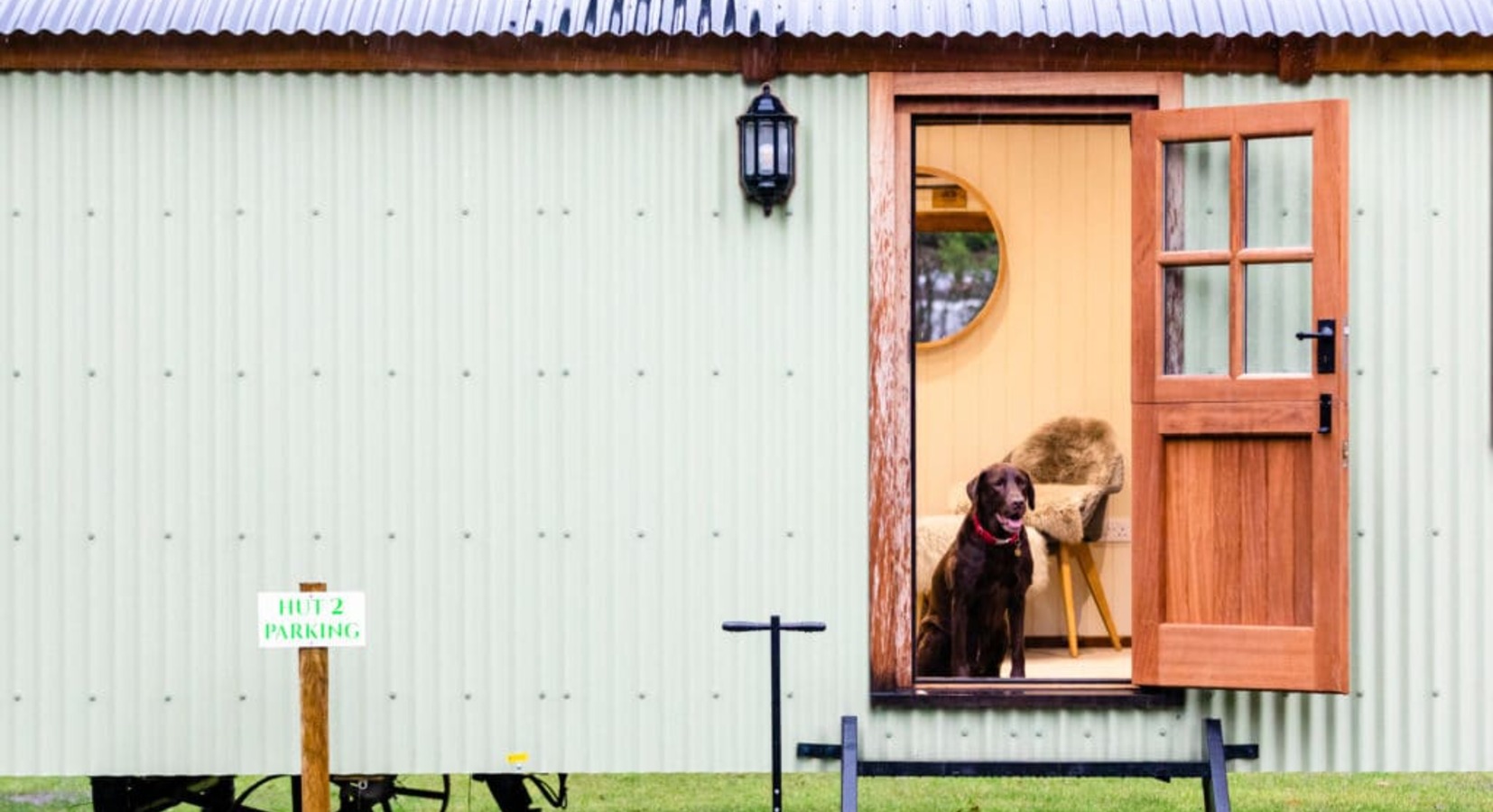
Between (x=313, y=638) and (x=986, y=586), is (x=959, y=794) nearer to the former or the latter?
(x=986, y=586)

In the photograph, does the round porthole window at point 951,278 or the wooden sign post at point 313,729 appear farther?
the round porthole window at point 951,278

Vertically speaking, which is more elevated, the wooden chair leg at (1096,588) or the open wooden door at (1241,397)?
the open wooden door at (1241,397)

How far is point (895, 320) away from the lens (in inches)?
215

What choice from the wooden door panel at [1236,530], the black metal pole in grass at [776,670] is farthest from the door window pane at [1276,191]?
the black metal pole in grass at [776,670]

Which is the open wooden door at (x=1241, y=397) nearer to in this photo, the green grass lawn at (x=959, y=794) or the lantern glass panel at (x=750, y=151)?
the lantern glass panel at (x=750, y=151)

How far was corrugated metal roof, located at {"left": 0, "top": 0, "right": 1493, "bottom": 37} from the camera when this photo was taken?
538cm

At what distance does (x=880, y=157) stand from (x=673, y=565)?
1290 millimetres

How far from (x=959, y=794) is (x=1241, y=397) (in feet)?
13.1

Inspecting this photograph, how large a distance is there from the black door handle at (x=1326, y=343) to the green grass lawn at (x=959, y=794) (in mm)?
3144

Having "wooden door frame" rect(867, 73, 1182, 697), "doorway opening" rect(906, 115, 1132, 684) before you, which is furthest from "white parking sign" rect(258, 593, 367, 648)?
"doorway opening" rect(906, 115, 1132, 684)

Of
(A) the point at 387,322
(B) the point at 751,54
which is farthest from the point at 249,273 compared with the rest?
(B) the point at 751,54

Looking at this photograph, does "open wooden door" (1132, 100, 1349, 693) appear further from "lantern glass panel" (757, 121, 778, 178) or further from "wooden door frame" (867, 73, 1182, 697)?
"lantern glass panel" (757, 121, 778, 178)

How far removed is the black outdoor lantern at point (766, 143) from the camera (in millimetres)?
5406

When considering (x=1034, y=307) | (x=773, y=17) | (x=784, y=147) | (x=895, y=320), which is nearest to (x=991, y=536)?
(x=895, y=320)
